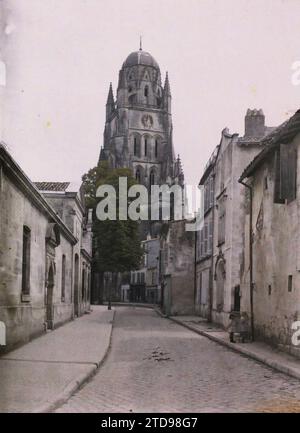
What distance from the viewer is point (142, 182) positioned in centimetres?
9569

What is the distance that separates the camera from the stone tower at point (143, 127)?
94250 millimetres

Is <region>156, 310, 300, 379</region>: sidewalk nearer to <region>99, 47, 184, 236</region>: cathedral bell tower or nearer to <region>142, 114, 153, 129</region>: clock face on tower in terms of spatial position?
<region>99, 47, 184, 236</region>: cathedral bell tower

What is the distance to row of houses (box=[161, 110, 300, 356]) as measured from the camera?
14.6 meters

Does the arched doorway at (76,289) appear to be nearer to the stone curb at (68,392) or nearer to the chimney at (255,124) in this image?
the chimney at (255,124)

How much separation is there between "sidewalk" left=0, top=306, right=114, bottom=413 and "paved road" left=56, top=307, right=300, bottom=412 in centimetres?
24

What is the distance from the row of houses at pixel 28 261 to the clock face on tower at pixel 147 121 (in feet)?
228

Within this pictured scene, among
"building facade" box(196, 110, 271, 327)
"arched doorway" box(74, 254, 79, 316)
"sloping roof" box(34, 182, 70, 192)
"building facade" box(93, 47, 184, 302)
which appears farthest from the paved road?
"building facade" box(93, 47, 184, 302)

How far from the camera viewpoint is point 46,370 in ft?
36.7

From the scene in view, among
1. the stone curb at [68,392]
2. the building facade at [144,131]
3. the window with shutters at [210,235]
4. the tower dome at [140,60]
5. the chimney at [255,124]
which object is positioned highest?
the tower dome at [140,60]

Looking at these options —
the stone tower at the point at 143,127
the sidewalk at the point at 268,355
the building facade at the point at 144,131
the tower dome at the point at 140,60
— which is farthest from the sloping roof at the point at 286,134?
the tower dome at the point at 140,60

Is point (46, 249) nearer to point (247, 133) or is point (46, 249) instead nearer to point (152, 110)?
point (247, 133)

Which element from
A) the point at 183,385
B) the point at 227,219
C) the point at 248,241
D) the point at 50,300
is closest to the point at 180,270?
the point at 227,219

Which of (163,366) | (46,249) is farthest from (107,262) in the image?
(163,366)

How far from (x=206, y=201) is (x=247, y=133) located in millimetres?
8859
